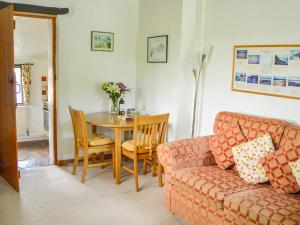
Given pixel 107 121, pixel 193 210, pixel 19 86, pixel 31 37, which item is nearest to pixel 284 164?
pixel 193 210

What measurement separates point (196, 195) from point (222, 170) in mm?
429

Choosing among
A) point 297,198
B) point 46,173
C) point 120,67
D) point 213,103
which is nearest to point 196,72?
point 213,103

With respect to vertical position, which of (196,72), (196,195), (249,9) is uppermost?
(249,9)

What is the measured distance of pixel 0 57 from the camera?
3826mm

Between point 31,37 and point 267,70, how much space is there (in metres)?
3.80

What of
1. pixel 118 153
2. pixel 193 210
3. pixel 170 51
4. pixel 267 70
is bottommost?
pixel 193 210

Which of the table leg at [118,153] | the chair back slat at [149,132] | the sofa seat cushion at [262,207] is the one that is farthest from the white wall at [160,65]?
the sofa seat cushion at [262,207]

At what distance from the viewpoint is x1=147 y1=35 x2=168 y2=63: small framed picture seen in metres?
4.18

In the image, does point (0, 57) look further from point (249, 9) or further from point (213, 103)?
point (249, 9)

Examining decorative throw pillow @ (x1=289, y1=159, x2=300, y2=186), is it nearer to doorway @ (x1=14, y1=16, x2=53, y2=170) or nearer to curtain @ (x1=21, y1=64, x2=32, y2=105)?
doorway @ (x1=14, y1=16, x2=53, y2=170)

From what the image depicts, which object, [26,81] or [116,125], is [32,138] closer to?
[26,81]

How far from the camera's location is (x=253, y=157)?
8.96 ft

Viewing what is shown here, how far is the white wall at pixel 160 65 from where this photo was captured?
4016 millimetres

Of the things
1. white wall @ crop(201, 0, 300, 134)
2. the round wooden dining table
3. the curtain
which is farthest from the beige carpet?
the curtain
